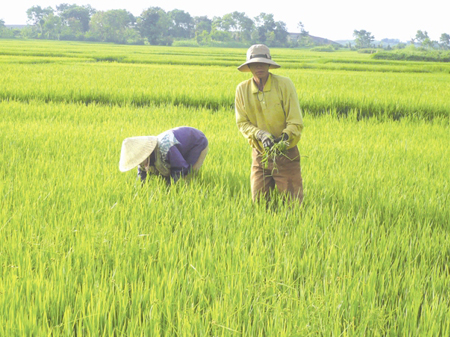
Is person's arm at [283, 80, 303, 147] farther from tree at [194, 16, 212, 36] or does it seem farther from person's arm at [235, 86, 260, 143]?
tree at [194, 16, 212, 36]

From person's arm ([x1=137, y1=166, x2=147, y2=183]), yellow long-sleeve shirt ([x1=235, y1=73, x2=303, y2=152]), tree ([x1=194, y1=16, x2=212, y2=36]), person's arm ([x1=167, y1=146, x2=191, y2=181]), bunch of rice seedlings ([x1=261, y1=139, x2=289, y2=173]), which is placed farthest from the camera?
tree ([x1=194, y1=16, x2=212, y2=36])

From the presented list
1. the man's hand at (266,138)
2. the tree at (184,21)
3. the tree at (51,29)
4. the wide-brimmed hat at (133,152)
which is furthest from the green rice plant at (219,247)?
the tree at (184,21)

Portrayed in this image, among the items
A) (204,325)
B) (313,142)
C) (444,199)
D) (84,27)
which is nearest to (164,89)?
(313,142)

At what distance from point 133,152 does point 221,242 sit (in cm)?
83

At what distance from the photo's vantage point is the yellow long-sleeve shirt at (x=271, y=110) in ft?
7.07

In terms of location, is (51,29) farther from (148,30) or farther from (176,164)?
(176,164)

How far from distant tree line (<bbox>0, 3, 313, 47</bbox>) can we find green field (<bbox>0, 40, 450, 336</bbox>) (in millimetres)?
65940

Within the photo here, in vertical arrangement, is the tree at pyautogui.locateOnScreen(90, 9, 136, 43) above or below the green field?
above

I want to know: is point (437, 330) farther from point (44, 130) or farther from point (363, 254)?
point (44, 130)

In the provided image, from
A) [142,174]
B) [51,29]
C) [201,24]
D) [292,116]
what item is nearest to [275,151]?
[292,116]

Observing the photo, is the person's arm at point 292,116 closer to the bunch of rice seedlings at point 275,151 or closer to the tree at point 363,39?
the bunch of rice seedlings at point 275,151

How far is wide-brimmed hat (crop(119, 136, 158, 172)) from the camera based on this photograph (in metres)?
2.16

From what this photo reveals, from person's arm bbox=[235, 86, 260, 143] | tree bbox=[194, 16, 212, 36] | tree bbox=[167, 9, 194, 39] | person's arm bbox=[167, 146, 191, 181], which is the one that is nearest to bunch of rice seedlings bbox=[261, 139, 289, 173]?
person's arm bbox=[235, 86, 260, 143]

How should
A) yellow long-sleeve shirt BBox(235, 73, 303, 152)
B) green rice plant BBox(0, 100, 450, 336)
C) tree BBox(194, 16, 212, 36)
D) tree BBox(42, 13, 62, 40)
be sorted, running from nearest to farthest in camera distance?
1. green rice plant BBox(0, 100, 450, 336)
2. yellow long-sleeve shirt BBox(235, 73, 303, 152)
3. tree BBox(42, 13, 62, 40)
4. tree BBox(194, 16, 212, 36)
